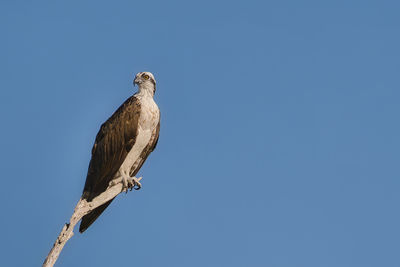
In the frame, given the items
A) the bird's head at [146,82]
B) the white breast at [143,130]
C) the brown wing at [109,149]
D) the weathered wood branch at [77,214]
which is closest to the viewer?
the weathered wood branch at [77,214]

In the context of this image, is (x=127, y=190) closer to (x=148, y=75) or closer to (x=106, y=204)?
(x=106, y=204)

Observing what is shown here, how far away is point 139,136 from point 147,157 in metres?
0.71

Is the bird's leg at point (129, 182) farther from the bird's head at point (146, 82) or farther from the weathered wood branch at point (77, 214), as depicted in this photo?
the bird's head at point (146, 82)

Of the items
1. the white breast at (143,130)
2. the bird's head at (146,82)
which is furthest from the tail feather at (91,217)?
the bird's head at (146,82)

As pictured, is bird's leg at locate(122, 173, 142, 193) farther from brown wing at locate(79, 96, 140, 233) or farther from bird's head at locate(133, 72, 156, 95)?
bird's head at locate(133, 72, 156, 95)

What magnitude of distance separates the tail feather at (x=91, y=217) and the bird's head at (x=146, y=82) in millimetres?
2434

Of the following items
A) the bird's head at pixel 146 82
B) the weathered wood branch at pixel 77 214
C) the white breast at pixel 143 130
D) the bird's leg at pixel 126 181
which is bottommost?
the weathered wood branch at pixel 77 214

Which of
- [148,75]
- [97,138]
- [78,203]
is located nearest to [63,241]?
[78,203]

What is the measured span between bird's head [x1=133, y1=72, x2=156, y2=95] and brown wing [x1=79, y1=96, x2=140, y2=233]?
15.0 inches

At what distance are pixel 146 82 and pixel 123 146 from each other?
1498mm

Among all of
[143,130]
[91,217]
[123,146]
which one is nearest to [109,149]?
[123,146]

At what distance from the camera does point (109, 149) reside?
11891mm

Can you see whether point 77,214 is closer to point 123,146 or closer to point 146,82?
point 123,146

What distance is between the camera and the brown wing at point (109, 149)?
38.0ft
